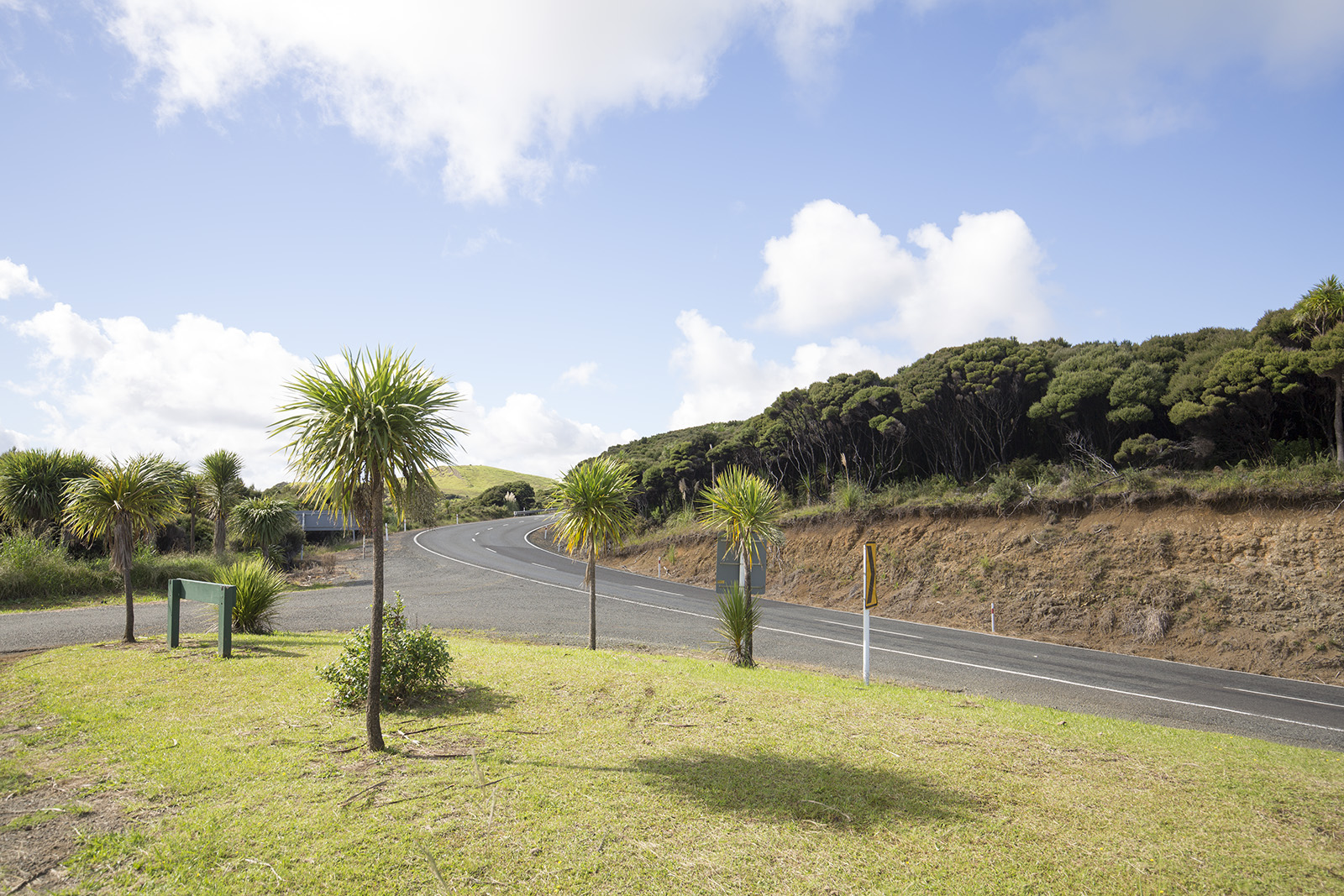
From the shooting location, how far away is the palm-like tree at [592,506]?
15.4 m

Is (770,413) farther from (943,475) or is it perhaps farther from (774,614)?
(774,614)

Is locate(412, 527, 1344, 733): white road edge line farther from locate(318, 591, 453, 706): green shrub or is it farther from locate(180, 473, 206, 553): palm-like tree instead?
locate(180, 473, 206, 553): palm-like tree

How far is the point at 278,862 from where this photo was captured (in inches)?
177

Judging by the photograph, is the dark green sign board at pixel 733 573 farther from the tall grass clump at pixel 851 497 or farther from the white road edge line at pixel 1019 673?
the tall grass clump at pixel 851 497

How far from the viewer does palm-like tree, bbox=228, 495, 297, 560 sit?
102 feet

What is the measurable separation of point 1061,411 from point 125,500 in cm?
2959

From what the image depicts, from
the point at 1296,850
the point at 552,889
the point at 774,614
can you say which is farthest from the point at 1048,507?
the point at 552,889

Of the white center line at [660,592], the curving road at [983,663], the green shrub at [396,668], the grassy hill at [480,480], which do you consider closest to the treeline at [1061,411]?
the white center line at [660,592]

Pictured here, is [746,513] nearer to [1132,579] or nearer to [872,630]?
[872,630]

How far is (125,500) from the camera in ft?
43.2

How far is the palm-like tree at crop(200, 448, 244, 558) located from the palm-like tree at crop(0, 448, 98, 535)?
4.24m

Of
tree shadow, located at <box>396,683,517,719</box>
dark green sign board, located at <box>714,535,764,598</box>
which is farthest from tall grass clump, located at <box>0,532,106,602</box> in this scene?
dark green sign board, located at <box>714,535,764,598</box>

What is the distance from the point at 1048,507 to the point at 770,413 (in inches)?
674

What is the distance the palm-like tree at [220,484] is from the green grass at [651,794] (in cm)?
2270
